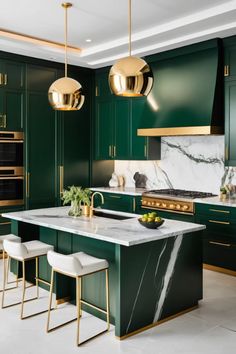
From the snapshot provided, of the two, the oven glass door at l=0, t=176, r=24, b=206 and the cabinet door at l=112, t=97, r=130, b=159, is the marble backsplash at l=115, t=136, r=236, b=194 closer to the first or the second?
the cabinet door at l=112, t=97, r=130, b=159

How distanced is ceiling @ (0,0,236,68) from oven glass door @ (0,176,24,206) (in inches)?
72.0

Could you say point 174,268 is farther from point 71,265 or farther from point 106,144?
point 106,144

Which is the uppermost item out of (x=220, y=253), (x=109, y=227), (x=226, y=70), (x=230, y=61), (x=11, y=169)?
(x=230, y=61)

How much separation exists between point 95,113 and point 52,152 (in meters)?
1.09

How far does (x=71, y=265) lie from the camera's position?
3.17 metres

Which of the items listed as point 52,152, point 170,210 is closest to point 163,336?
point 170,210

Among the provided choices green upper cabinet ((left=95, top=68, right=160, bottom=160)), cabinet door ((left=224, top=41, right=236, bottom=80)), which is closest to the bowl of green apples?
cabinet door ((left=224, top=41, right=236, bottom=80))

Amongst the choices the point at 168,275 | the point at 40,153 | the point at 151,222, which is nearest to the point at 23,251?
the point at 151,222

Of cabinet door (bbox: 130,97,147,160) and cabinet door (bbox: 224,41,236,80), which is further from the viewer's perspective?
cabinet door (bbox: 130,97,147,160)

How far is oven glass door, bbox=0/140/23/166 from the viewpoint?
19.0ft

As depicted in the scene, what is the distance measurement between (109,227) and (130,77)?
4.45 ft

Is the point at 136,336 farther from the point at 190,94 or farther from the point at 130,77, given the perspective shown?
the point at 190,94

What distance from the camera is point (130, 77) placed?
3098 mm

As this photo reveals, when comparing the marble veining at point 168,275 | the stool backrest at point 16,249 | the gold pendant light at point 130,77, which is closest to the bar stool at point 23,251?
the stool backrest at point 16,249
